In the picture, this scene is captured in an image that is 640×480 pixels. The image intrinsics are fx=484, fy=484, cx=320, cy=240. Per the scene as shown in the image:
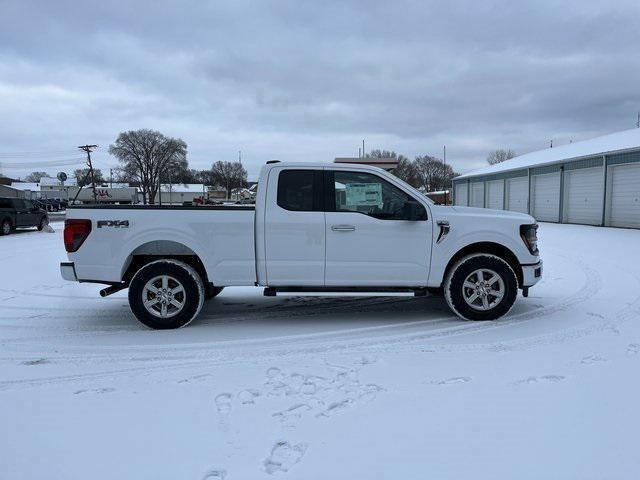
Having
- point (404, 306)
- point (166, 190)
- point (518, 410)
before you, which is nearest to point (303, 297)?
point (404, 306)

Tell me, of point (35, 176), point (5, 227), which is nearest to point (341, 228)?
point (5, 227)

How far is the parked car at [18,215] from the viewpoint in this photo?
2009 cm

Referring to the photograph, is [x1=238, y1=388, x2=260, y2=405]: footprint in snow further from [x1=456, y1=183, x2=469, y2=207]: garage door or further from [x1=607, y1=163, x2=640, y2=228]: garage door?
[x1=456, y1=183, x2=469, y2=207]: garage door

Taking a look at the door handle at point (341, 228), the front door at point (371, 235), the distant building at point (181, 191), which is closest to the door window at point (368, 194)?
the front door at point (371, 235)

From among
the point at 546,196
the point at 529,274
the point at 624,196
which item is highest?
the point at 546,196

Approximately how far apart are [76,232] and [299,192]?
2587 mm

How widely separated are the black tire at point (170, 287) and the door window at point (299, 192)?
53.0 inches

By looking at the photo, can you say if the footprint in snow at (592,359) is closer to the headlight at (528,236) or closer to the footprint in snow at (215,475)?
the headlight at (528,236)

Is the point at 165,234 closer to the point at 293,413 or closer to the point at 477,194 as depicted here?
the point at 293,413

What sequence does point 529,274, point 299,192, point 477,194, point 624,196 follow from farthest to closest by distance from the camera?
point 477,194, point 624,196, point 529,274, point 299,192

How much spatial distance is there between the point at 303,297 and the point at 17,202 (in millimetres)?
19002

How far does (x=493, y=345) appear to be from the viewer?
4883 mm

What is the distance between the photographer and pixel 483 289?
5754mm

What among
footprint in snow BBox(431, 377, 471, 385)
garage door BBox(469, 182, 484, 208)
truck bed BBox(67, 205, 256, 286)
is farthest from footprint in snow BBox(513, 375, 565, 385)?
garage door BBox(469, 182, 484, 208)
